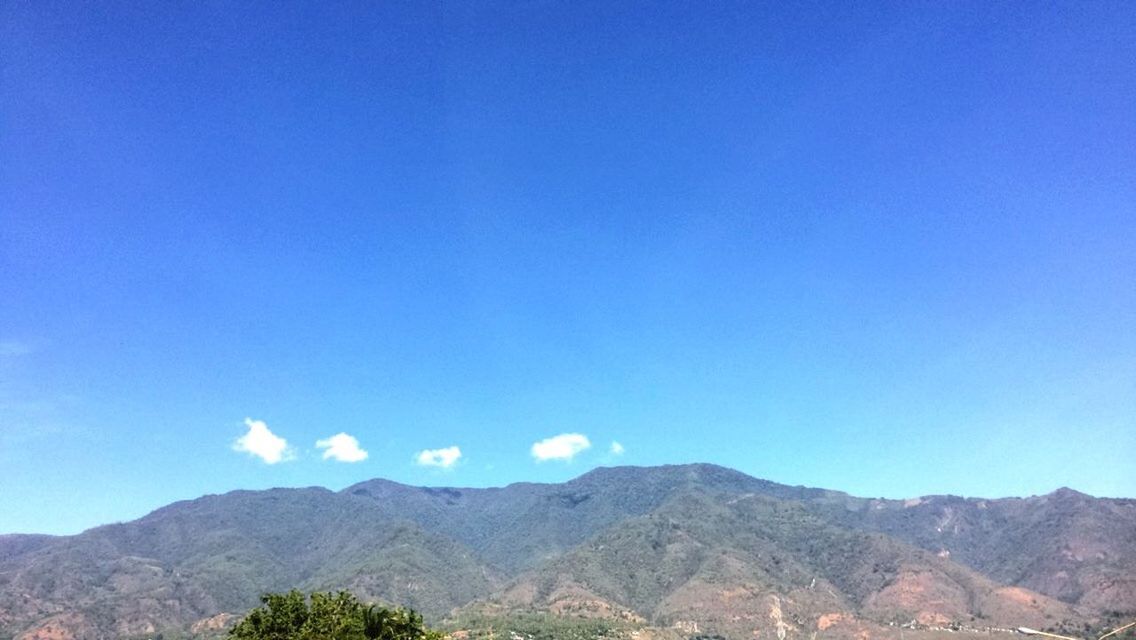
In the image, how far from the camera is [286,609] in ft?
220

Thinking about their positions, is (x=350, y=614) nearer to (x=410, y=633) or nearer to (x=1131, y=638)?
(x=410, y=633)

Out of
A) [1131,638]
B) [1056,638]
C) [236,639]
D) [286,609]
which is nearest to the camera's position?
[1056,638]

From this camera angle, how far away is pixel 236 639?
2475 inches

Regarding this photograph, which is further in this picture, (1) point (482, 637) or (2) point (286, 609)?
(1) point (482, 637)

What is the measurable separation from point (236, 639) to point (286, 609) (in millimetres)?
5190

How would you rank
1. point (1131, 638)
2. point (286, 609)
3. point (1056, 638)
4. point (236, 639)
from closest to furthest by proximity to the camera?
point (1056, 638)
point (236, 639)
point (286, 609)
point (1131, 638)

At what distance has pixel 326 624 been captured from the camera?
62375mm

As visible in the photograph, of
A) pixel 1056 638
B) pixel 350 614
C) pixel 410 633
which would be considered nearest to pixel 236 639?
pixel 350 614

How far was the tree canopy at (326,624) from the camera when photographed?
59.7 m

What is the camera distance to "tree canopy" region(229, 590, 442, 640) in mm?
59688

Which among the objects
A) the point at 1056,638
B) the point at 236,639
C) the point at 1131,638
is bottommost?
the point at 1131,638

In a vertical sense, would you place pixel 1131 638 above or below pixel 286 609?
below

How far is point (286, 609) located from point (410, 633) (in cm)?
1348

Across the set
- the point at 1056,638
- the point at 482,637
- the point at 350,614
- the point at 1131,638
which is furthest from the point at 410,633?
the point at 1131,638
